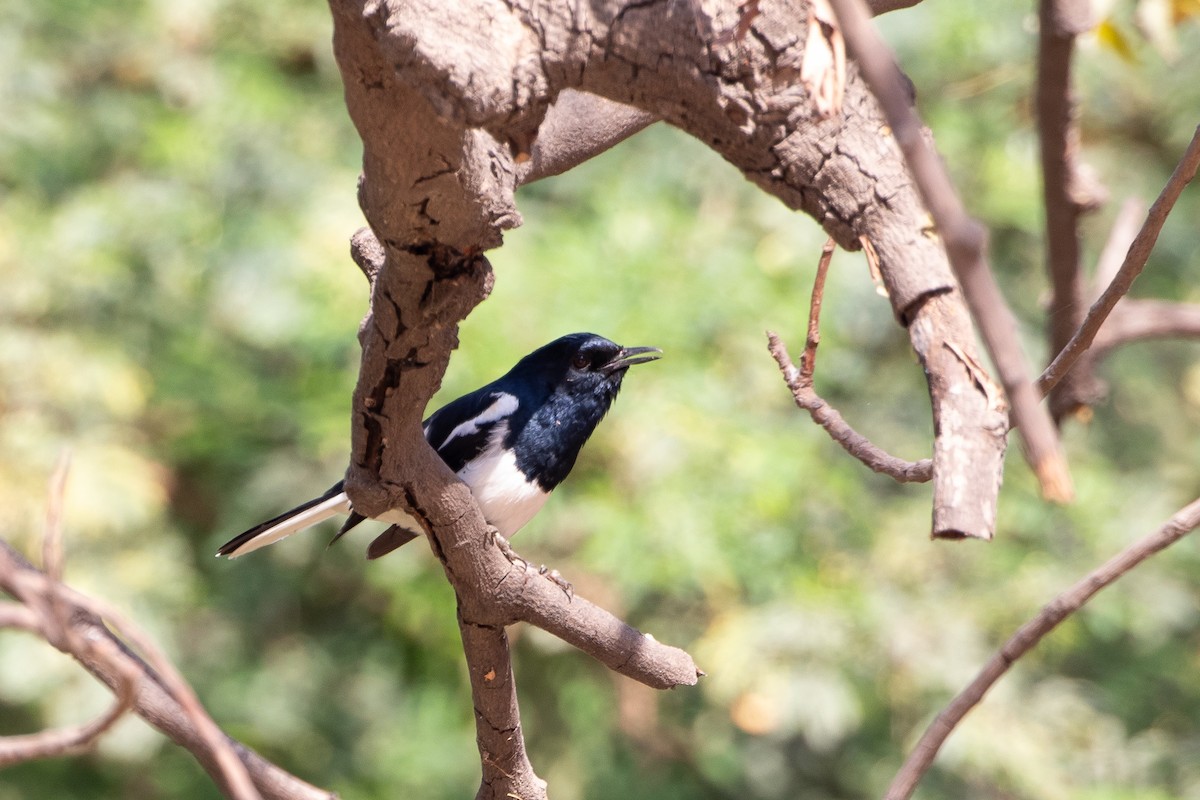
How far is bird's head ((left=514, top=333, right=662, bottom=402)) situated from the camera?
12.9 ft

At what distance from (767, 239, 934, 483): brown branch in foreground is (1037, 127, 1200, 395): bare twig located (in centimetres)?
25

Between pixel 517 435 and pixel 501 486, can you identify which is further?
pixel 517 435

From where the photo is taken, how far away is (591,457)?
5.46 meters

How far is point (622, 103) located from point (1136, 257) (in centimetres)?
66

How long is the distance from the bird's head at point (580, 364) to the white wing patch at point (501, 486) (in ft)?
0.82

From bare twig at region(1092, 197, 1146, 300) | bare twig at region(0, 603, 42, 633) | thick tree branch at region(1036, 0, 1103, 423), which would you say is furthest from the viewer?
bare twig at region(1092, 197, 1146, 300)

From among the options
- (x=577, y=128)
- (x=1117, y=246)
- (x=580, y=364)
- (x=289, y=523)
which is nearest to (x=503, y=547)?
(x=577, y=128)

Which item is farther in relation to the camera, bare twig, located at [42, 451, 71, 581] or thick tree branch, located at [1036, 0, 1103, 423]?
thick tree branch, located at [1036, 0, 1103, 423]

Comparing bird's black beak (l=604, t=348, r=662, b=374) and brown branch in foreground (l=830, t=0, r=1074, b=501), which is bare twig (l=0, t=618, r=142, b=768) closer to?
brown branch in foreground (l=830, t=0, r=1074, b=501)

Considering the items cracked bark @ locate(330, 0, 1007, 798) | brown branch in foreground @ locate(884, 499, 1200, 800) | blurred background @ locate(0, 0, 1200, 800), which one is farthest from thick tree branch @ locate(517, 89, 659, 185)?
blurred background @ locate(0, 0, 1200, 800)

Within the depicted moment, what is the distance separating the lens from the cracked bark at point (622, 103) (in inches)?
49.1

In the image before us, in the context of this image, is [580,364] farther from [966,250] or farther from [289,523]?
[966,250]

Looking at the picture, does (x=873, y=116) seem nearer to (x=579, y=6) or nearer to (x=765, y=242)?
(x=579, y=6)

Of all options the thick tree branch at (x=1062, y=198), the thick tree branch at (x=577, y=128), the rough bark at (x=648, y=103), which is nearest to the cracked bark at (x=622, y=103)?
the rough bark at (x=648, y=103)
